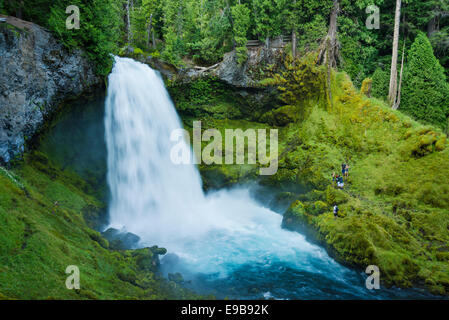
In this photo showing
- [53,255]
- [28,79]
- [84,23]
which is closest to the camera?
[53,255]

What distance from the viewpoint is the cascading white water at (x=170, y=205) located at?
1199 cm

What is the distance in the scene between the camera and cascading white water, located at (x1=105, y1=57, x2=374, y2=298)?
12.0m

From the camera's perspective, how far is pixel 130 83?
17.1 metres

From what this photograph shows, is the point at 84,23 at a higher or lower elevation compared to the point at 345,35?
lower

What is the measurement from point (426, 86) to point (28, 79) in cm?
2436

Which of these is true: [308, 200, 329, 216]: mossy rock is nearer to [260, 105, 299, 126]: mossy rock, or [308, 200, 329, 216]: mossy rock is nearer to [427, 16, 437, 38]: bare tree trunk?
[260, 105, 299, 126]: mossy rock

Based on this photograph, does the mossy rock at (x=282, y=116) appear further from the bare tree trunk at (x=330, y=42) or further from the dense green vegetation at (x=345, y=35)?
the dense green vegetation at (x=345, y=35)

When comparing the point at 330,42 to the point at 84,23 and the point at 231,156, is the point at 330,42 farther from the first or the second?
the point at 84,23

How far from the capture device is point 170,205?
17.0 metres

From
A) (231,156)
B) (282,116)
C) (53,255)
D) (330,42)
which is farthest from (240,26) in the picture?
(53,255)
